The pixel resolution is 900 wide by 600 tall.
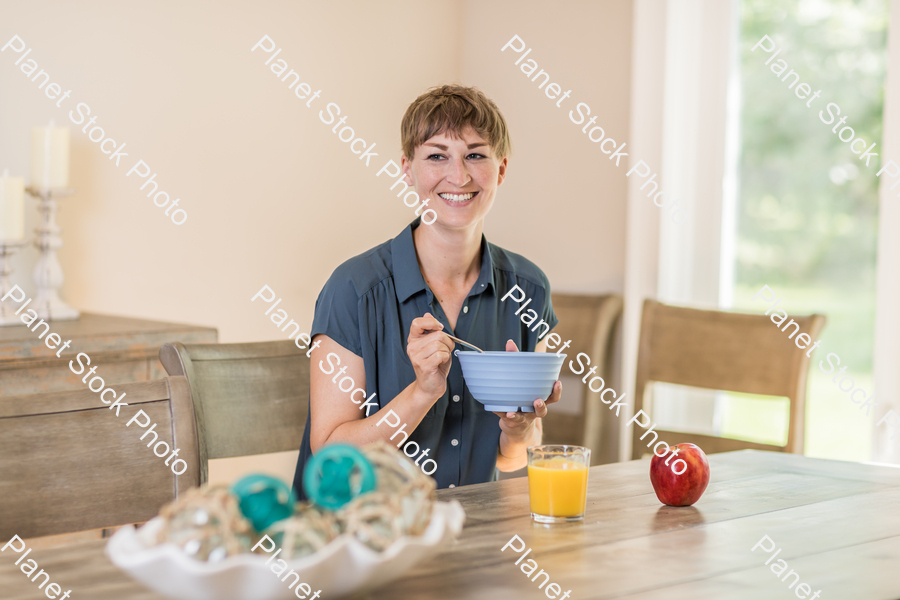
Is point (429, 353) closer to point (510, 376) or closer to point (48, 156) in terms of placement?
point (510, 376)

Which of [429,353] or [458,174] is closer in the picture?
[429,353]

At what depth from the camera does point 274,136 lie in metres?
2.76

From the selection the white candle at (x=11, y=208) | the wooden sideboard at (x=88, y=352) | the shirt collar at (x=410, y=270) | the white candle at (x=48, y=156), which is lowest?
the wooden sideboard at (x=88, y=352)

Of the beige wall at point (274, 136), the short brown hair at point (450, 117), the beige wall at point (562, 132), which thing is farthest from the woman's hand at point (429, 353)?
the beige wall at point (562, 132)

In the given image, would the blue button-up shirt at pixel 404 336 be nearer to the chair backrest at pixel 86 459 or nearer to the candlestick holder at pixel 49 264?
the chair backrest at pixel 86 459

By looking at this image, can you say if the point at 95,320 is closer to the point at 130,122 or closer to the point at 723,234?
the point at 130,122

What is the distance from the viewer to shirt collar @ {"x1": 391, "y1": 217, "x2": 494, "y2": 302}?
5.19ft

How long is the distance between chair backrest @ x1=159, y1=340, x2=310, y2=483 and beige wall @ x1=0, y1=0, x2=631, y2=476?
42.1 inches

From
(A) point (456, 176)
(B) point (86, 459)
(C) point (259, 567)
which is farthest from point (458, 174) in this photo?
(C) point (259, 567)

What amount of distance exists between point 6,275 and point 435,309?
3.64 ft

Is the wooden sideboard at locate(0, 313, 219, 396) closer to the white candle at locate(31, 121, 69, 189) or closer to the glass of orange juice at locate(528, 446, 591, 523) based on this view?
the white candle at locate(31, 121, 69, 189)

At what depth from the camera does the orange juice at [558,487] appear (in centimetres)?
106

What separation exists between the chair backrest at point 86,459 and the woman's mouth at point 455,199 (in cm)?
60

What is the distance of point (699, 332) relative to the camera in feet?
7.62
